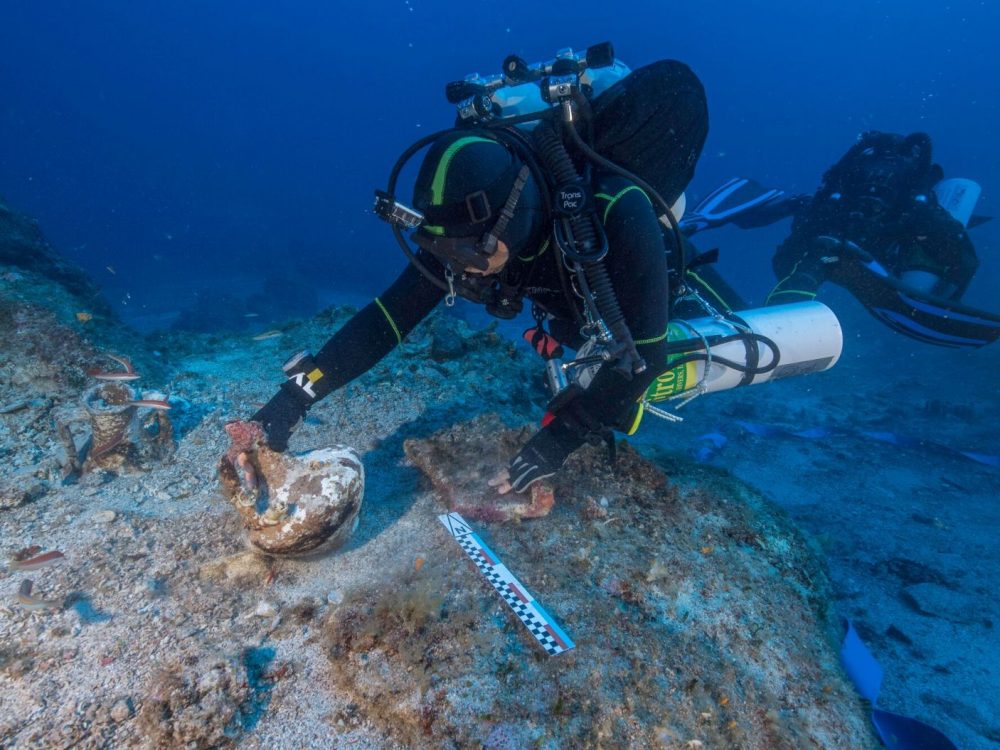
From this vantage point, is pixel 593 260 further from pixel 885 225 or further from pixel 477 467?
pixel 885 225

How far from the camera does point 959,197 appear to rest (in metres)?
6.98

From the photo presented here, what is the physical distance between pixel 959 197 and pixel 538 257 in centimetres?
808

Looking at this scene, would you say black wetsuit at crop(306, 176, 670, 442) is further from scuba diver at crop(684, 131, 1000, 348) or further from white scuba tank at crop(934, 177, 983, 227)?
white scuba tank at crop(934, 177, 983, 227)

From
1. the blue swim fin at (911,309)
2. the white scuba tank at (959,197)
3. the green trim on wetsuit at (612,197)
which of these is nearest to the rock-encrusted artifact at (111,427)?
the green trim on wetsuit at (612,197)

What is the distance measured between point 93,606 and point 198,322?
1656cm

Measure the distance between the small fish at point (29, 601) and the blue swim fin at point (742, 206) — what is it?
755 centimetres

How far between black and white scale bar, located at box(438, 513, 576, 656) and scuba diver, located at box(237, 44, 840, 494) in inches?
16.8

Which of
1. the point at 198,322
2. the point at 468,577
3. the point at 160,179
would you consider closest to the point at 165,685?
the point at 468,577

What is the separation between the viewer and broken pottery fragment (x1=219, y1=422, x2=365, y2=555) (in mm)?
2400

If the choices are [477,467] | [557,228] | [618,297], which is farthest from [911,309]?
[477,467]

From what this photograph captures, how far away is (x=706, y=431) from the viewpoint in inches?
336

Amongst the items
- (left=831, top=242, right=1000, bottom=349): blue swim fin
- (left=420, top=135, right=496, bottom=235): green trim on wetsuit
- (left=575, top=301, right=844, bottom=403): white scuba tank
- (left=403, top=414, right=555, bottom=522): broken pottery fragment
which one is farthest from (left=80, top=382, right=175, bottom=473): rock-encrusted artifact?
(left=831, top=242, right=1000, bottom=349): blue swim fin

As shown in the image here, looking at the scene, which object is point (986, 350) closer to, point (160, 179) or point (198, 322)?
point (198, 322)

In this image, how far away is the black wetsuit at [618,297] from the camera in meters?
2.72
